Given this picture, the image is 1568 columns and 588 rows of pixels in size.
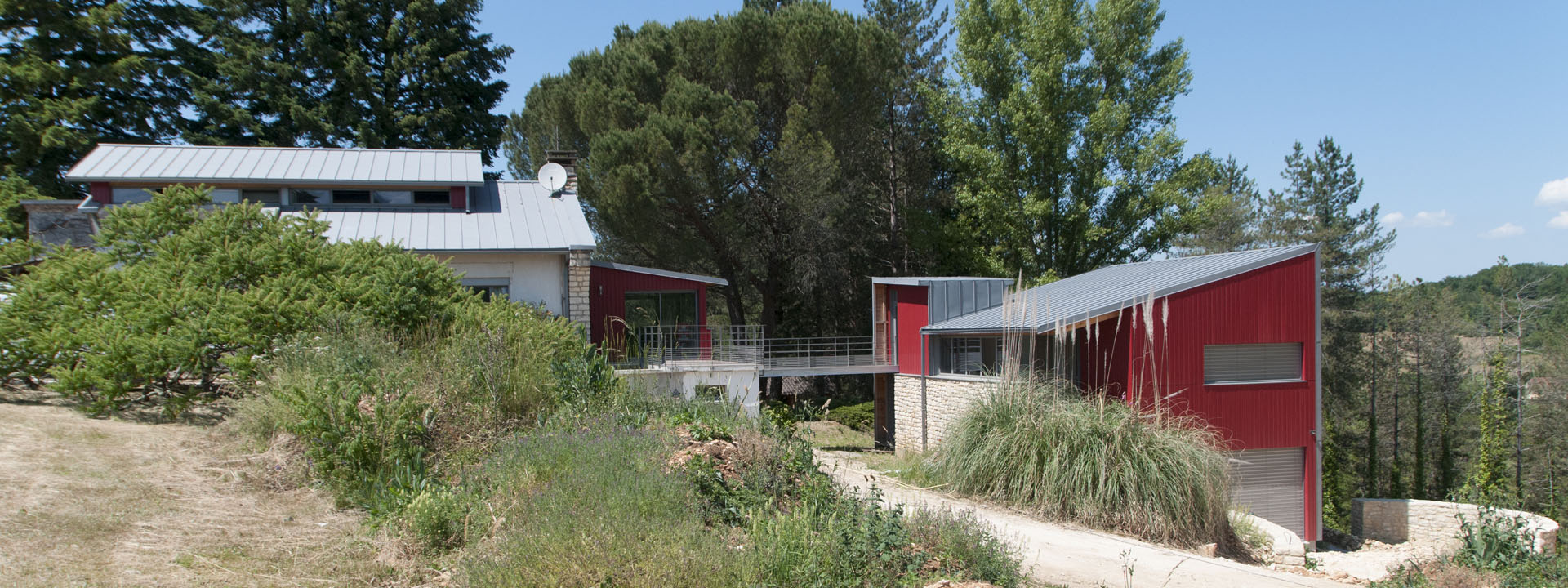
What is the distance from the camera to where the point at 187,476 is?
703 cm

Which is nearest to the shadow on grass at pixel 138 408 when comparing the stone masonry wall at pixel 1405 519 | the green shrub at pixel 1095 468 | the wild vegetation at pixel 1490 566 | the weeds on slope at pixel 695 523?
the weeds on slope at pixel 695 523

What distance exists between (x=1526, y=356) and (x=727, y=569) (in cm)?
4015

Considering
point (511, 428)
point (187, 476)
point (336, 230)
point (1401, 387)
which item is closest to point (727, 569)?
point (511, 428)

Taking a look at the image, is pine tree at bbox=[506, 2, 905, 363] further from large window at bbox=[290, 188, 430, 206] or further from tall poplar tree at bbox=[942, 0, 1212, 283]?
large window at bbox=[290, 188, 430, 206]

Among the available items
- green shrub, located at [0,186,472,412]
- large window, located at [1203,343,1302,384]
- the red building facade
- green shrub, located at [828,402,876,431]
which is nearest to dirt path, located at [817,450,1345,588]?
the red building facade

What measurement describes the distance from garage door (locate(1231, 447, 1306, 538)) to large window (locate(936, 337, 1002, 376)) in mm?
5039

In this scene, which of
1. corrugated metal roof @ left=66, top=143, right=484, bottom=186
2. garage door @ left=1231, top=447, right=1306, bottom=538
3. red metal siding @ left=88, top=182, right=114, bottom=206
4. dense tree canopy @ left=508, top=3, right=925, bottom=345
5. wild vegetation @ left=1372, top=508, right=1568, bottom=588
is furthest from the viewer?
dense tree canopy @ left=508, top=3, right=925, bottom=345

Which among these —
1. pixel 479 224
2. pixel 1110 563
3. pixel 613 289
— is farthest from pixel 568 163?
pixel 1110 563

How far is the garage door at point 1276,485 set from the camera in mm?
15070

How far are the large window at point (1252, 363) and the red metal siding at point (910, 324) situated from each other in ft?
21.6

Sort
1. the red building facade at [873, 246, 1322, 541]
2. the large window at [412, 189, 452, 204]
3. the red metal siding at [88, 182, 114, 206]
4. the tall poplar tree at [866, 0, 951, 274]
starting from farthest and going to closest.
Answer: the tall poplar tree at [866, 0, 951, 274], the large window at [412, 189, 452, 204], the red metal siding at [88, 182, 114, 206], the red building facade at [873, 246, 1322, 541]

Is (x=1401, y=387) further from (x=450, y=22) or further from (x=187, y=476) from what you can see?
(x=187, y=476)

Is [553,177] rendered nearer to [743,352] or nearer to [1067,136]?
[743,352]

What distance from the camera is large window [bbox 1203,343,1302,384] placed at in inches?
596
